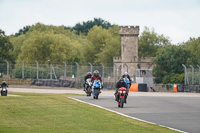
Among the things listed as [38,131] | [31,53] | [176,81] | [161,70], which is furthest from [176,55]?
[38,131]

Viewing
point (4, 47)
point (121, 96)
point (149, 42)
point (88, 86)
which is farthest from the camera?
point (149, 42)

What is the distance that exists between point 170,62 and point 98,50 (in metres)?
52.2

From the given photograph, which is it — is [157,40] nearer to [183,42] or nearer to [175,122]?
[183,42]

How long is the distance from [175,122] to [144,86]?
122ft

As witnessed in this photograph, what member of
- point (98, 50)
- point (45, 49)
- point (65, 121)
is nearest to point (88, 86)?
point (65, 121)

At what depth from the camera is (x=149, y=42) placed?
140 m

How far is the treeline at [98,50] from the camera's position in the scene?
89.8 metres

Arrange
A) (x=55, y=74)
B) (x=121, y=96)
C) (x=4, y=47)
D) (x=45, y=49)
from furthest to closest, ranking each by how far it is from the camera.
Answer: (x=45, y=49) → (x=4, y=47) → (x=55, y=74) → (x=121, y=96)

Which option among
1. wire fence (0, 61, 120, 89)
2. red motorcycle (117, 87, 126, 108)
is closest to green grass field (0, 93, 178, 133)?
red motorcycle (117, 87, 126, 108)

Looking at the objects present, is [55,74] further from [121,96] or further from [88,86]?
[121,96]

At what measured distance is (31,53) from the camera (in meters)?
116

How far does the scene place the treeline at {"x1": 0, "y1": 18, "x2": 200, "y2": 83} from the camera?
89.8 m

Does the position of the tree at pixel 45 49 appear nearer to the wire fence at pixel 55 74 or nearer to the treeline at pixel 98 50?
the treeline at pixel 98 50

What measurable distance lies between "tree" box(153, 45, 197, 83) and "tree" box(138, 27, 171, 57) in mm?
45611
